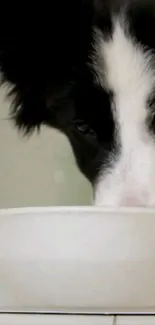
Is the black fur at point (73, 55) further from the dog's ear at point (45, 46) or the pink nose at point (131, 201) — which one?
the pink nose at point (131, 201)

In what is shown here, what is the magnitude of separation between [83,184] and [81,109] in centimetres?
16

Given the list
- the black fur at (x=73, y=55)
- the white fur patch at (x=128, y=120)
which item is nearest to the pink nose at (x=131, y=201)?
the white fur patch at (x=128, y=120)

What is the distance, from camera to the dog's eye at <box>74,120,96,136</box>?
30.1 inches

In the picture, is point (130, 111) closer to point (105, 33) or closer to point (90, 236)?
point (105, 33)

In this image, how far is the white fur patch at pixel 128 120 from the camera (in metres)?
0.66

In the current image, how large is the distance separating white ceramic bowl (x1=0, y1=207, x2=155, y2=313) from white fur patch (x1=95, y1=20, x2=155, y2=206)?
0.13 m

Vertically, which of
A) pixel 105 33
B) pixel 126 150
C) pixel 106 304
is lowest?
pixel 106 304

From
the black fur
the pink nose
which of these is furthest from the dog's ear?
the pink nose

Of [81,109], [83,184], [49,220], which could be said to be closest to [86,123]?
[81,109]

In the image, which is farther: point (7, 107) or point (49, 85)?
point (7, 107)

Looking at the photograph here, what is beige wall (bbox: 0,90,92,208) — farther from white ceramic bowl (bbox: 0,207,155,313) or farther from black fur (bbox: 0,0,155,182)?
white ceramic bowl (bbox: 0,207,155,313)

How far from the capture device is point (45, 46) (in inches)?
30.8

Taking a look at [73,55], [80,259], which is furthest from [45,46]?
[80,259]

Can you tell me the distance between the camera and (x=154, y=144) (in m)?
0.70
